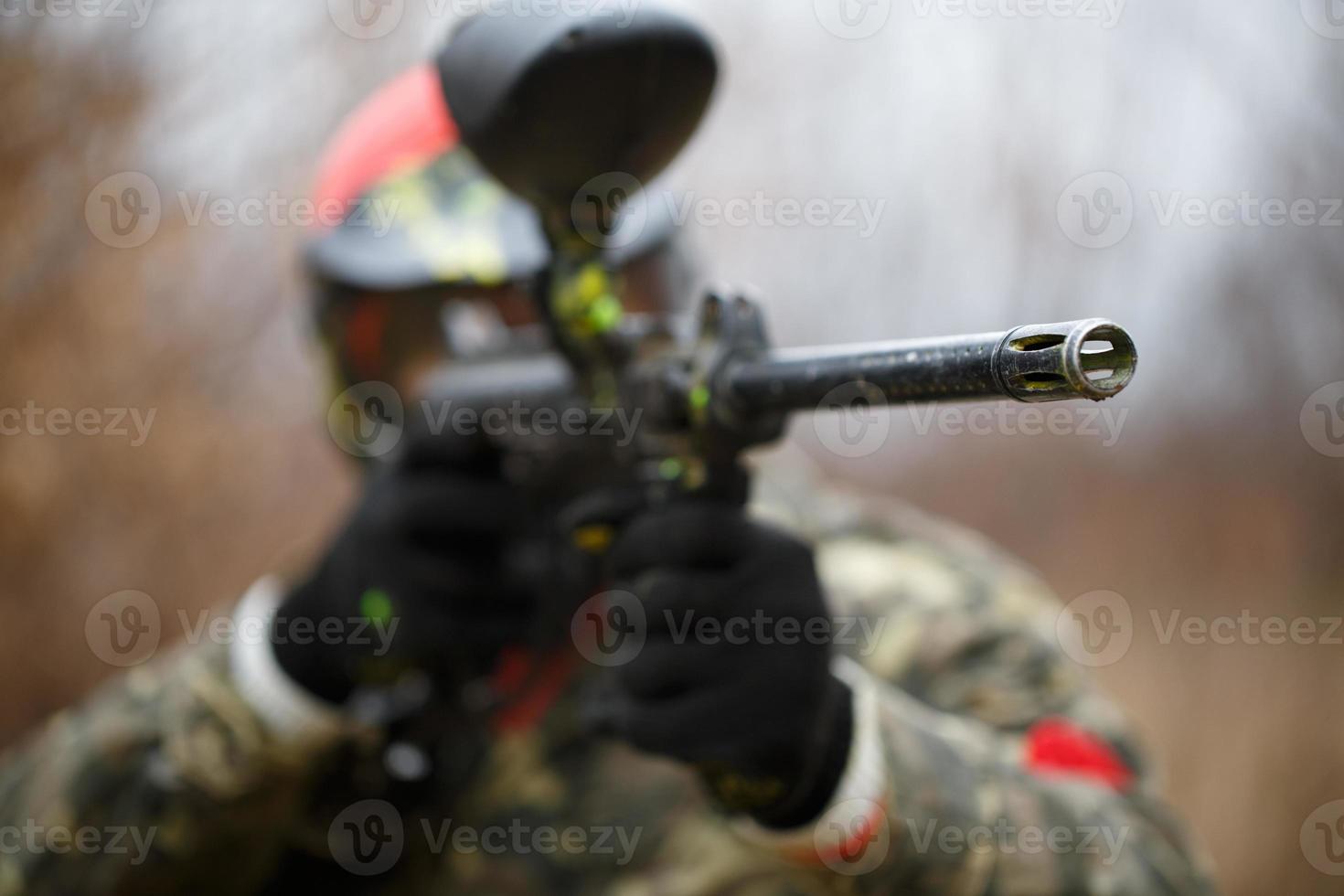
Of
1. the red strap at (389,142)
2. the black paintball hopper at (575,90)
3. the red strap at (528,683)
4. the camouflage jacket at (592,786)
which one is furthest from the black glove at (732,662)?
the red strap at (389,142)

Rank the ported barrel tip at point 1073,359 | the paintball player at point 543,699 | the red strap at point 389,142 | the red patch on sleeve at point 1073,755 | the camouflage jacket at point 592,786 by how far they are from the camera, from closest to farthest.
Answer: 1. the ported barrel tip at point 1073,359
2. the paintball player at point 543,699
3. the camouflage jacket at point 592,786
4. the red patch on sleeve at point 1073,755
5. the red strap at point 389,142

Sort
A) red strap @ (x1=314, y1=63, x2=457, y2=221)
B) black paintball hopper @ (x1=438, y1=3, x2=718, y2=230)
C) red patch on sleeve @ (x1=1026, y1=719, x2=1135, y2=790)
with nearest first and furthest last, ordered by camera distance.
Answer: black paintball hopper @ (x1=438, y1=3, x2=718, y2=230)
red patch on sleeve @ (x1=1026, y1=719, x2=1135, y2=790)
red strap @ (x1=314, y1=63, x2=457, y2=221)

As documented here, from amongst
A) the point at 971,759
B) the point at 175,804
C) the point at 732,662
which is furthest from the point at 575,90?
the point at 175,804

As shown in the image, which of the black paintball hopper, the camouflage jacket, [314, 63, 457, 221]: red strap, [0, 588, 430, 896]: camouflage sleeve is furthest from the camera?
[314, 63, 457, 221]: red strap

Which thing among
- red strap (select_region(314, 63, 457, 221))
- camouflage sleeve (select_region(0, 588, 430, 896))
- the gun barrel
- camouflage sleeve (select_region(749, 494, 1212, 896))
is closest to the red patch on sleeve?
camouflage sleeve (select_region(749, 494, 1212, 896))

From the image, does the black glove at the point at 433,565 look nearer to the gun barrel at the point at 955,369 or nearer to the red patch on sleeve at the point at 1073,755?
the gun barrel at the point at 955,369

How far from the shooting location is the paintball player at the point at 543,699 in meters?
1.11

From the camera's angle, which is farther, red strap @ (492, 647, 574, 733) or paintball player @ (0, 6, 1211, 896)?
red strap @ (492, 647, 574, 733)

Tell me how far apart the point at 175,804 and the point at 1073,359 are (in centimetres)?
175

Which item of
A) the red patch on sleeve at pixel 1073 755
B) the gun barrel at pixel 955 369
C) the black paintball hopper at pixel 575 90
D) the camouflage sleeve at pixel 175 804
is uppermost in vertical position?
the black paintball hopper at pixel 575 90

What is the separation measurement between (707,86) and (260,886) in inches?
66.2

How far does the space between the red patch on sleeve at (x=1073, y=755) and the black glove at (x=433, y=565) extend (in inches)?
32.0

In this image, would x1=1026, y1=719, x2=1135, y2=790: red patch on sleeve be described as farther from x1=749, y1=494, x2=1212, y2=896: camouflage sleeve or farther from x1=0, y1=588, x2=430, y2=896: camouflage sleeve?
x1=0, y1=588, x2=430, y2=896: camouflage sleeve

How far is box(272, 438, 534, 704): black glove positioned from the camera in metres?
1.52
